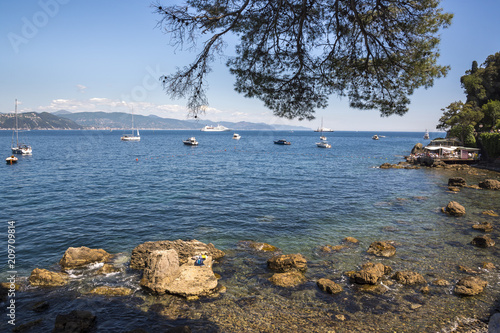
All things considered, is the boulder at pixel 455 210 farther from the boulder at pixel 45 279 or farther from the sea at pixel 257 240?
the boulder at pixel 45 279

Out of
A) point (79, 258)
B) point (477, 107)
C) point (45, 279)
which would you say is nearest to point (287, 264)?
point (79, 258)

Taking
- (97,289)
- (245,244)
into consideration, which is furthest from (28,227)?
(245,244)

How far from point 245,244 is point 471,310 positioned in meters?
11.1

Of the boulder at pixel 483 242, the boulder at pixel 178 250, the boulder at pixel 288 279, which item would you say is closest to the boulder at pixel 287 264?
the boulder at pixel 288 279

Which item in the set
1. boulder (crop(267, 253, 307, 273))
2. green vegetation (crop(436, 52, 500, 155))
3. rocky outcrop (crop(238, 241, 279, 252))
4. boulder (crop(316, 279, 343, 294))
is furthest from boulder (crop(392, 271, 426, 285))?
green vegetation (crop(436, 52, 500, 155))

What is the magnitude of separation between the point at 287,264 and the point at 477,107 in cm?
7121

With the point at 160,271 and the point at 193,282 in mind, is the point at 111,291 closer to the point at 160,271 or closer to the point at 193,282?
the point at 160,271

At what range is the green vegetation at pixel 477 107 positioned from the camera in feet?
201

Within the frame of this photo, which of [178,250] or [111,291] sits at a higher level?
[178,250]

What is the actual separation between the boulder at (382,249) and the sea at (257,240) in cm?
58

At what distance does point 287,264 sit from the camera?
14.5m

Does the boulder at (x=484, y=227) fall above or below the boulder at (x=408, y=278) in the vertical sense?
above

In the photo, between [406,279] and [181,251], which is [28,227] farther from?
[406,279]

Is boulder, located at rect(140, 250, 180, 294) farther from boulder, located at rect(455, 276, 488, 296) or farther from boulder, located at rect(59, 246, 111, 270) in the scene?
boulder, located at rect(455, 276, 488, 296)
